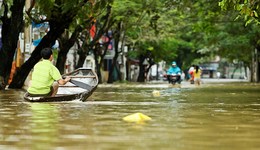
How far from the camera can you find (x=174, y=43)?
72.9 m

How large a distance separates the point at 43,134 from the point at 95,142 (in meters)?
1.01

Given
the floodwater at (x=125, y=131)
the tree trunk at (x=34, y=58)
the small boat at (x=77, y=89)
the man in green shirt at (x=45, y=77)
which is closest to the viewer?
the floodwater at (x=125, y=131)

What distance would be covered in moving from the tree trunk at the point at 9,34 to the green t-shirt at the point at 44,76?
27.9 ft

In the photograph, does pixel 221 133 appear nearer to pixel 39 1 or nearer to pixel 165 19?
pixel 39 1

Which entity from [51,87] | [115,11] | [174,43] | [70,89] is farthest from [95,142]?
[174,43]

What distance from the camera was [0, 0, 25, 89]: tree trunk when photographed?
2291 centimetres

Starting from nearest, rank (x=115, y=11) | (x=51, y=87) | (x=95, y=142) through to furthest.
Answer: (x=95, y=142) → (x=51, y=87) → (x=115, y=11)

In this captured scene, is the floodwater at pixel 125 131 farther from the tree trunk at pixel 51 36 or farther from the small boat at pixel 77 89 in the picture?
the tree trunk at pixel 51 36

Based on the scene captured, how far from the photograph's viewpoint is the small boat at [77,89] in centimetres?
1468

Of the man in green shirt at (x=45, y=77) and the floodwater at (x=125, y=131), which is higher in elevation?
the man in green shirt at (x=45, y=77)

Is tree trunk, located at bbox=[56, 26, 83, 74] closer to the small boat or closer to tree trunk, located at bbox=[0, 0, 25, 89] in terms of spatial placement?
tree trunk, located at bbox=[0, 0, 25, 89]

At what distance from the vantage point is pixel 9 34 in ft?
77.3

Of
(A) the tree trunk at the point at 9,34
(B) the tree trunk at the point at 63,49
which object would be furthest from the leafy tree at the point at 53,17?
(B) the tree trunk at the point at 63,49

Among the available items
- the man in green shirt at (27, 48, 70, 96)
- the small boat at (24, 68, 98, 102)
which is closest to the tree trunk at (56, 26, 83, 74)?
the small boat at (24, 68, 98, 102)
